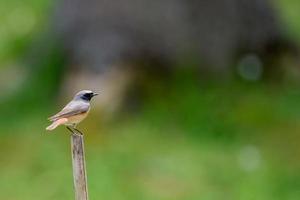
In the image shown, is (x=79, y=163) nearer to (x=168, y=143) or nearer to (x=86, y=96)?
(x=86, y=96)

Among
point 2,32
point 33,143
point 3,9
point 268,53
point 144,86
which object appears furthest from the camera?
point 3,9

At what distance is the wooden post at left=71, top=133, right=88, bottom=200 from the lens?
15.8 ft

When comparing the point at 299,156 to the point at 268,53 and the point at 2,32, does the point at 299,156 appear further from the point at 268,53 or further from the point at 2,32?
the point at 2,32

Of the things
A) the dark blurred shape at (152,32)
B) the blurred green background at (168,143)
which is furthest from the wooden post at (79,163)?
the dark blurred shape at (152,32)

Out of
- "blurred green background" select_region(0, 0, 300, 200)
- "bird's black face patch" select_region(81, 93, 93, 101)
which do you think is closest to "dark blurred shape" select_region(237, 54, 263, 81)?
"blurred green background" select_region(0, 0, 300, 200)

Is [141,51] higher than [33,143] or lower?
higher

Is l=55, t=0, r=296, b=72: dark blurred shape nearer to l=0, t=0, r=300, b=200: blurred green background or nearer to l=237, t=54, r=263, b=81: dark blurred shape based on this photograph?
l=237, t=54, r=263, b=81: dark blurred shape

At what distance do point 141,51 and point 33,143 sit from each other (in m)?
1.64

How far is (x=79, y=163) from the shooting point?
189 inches

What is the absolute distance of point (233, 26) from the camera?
35.8 ft

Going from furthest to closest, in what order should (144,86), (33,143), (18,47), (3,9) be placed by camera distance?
(3,9), (18,47), (144,86), (33,143)

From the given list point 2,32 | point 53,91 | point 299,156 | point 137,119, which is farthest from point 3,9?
point 299,156


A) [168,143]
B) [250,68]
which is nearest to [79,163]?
[168,143]

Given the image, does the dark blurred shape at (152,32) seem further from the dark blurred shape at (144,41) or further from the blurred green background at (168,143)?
the blurred green background at (168,143)
